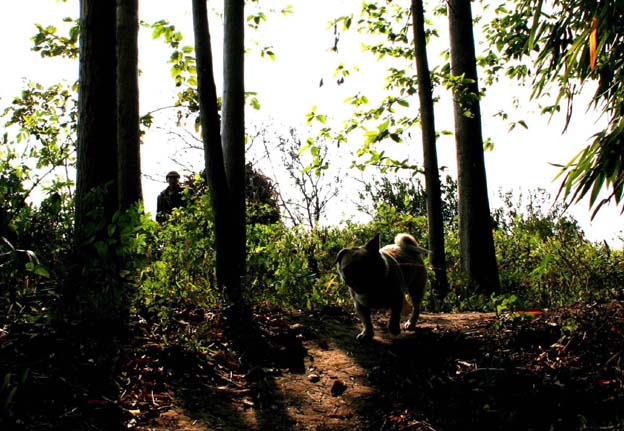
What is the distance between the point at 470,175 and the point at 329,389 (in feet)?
19.6

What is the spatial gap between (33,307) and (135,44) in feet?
15.0

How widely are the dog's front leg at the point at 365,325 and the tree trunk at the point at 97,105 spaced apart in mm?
2516

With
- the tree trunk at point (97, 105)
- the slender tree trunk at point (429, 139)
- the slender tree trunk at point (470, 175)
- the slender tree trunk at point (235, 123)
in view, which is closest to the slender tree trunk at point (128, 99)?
the slender tree trunk at point (235, 123)

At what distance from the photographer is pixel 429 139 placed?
28.9 feet

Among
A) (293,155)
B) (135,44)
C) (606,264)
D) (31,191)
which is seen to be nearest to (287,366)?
(31,191)

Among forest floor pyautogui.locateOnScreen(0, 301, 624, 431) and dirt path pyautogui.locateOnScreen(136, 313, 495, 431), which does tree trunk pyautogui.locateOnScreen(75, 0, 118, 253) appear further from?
dirt path pyautogui.locateOnScreen(136, 313, 495, 431)

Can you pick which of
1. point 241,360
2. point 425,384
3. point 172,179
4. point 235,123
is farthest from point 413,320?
point 172,179

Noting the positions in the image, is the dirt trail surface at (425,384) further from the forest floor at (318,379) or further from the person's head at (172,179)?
the person's head at (172,179)

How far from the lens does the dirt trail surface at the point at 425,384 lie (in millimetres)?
3121

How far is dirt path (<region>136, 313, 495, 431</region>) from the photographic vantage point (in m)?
3.30

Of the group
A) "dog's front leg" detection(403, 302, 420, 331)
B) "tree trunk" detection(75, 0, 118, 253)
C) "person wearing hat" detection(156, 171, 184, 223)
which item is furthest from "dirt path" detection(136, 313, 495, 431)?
"person wearing hat" detection(156, 171, 184, 223)

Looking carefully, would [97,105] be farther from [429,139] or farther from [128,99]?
[429,139]

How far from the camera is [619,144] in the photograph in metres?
3.57

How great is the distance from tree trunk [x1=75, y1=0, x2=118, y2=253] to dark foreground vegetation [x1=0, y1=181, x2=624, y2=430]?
1.32 feet
